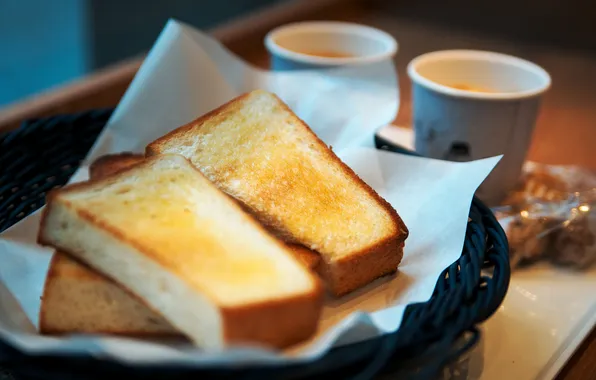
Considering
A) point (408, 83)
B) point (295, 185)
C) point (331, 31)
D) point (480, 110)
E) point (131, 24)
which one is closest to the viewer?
point (295, 185)

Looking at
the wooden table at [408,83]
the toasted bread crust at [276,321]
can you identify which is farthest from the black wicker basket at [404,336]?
the wooden table at [408,83]

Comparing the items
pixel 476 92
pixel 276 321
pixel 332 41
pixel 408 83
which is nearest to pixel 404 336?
pixel 276 321

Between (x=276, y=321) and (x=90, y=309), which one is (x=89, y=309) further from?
(x=276, y=321)

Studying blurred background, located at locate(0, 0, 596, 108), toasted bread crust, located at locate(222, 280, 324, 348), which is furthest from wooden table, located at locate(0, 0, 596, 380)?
toasted bread crust, located at locate(222, 280, 324, 348)

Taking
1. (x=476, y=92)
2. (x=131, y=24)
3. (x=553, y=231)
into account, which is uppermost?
(x=476, y=92)

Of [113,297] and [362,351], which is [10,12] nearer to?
[113,297]

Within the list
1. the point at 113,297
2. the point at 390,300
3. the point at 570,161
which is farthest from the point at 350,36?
the point at 113,297
